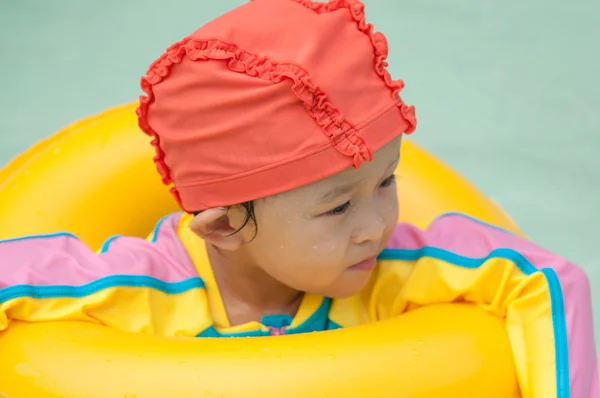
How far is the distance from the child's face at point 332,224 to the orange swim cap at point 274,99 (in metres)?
0.03

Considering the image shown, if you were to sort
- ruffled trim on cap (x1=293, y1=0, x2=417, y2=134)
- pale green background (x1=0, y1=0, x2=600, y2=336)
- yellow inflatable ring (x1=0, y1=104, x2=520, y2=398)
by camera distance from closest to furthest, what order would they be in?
yellow inflatable ring (x1=0, y1=104, x2=520, y2=398), ruffled trim on cap (x1=293, y1=0, x2=417, y2=134), pale green background (x1=0, y1=0, x2=600, y2=336)

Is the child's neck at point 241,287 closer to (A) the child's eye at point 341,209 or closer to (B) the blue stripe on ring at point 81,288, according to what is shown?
(B) the blue stripe on ring at point 81,288

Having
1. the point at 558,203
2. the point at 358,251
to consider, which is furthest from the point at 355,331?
the point at 558,203

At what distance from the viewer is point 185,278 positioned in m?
1.37

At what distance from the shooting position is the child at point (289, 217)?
3.77ft

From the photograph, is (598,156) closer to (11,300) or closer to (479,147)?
(479,147)

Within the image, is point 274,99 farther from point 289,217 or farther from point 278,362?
point 278,362

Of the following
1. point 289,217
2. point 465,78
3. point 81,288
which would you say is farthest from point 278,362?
point 465,78

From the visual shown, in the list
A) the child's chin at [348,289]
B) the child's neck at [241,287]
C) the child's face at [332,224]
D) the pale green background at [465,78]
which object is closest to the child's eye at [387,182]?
the child's face at [332,224]

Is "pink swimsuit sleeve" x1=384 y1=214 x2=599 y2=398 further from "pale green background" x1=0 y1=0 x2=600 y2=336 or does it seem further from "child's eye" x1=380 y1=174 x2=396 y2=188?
"pale green background" x1=0 y1=0 x2=600 y2=336

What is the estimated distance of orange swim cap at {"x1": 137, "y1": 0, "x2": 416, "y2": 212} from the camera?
3.75ft

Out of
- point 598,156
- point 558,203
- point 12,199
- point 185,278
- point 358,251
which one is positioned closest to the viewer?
point 358,251

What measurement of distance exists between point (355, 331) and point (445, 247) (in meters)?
0.21

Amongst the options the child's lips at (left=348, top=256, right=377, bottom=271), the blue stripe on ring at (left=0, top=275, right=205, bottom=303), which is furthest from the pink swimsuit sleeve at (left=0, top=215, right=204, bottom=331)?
the child's lips at (left=348, top=256, right=377, bottom=271)
